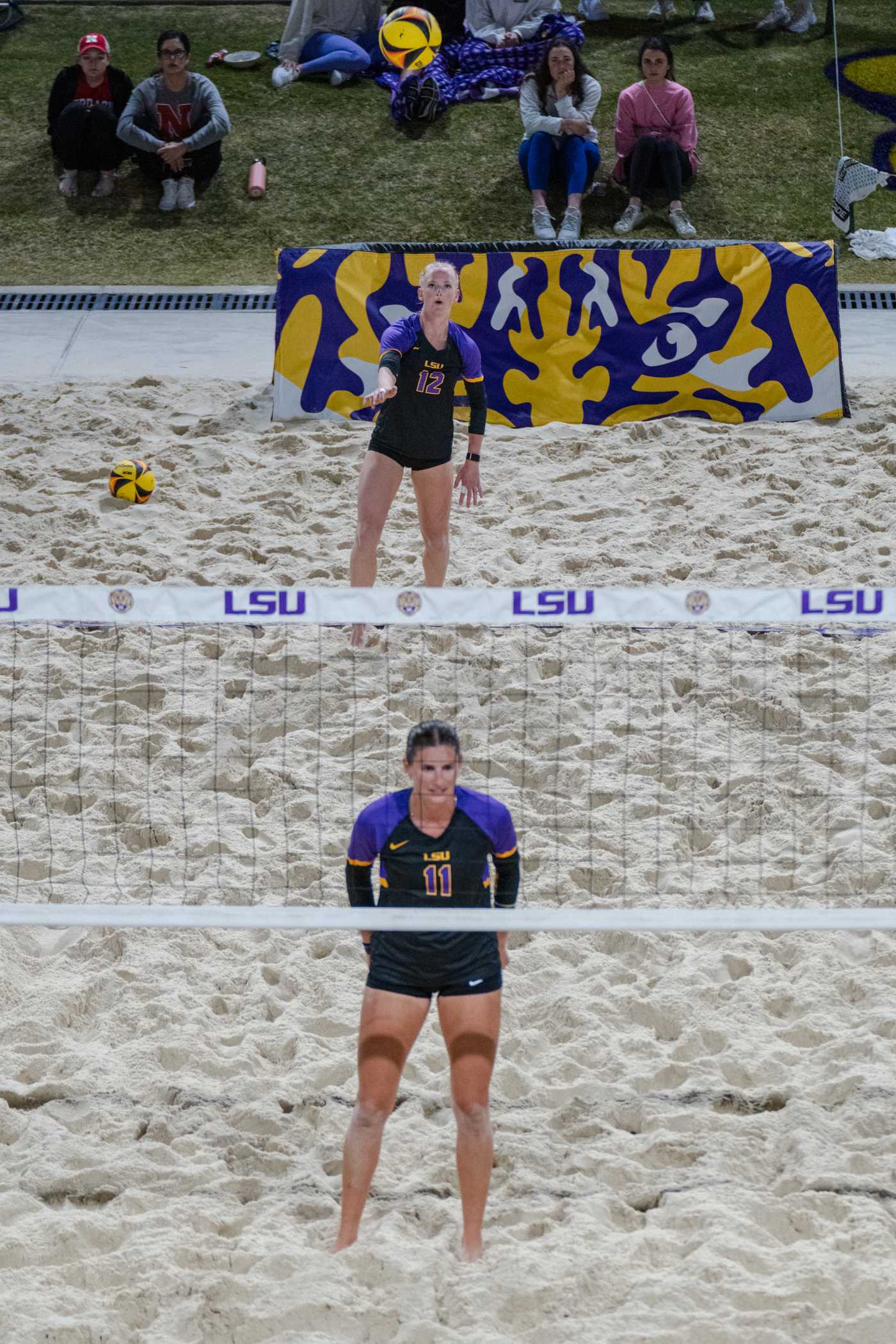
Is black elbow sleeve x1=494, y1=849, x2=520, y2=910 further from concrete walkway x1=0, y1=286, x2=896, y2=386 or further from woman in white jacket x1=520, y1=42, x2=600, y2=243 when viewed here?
woman in white jacket x1=520, y1=42, x2=600, y2=243

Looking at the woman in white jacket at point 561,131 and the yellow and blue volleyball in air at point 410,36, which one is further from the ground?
the yellow and blue volleyball in air at point 410,36

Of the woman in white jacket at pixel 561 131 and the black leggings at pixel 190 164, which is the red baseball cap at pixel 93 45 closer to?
the black leggings at pixel 190 164

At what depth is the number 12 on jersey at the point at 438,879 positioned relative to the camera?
4242mm

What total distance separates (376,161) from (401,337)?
6.30 metres

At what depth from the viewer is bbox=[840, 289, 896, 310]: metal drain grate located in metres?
10.6

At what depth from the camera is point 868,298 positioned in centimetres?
1069

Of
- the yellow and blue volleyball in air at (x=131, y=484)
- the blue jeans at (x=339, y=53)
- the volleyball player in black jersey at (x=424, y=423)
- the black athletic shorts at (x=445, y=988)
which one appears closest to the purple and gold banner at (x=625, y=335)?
the yellow and blue volleyball in air at (x=131, y=484)

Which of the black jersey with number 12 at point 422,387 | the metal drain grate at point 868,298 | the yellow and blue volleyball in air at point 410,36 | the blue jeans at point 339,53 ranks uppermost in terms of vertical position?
the yellow and blue volleyball in air at point 410,36

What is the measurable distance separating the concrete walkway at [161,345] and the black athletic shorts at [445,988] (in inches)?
239

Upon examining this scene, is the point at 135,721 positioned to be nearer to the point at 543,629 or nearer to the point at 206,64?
the point at 543,629

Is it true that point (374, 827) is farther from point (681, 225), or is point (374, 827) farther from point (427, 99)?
point (427, 99)

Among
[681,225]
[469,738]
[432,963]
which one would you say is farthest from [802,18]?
[432,963]

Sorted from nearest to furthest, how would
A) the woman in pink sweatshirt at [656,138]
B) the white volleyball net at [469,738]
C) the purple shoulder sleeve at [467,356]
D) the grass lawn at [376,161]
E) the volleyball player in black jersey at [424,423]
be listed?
the white volleyball net at [469,738]
the volleyball player in black jersey at [424,423]
the purple shoulder sleeve at [467,356]
the woman in pink sweatshirt at [656,138]
the grass lawn at [376,161]

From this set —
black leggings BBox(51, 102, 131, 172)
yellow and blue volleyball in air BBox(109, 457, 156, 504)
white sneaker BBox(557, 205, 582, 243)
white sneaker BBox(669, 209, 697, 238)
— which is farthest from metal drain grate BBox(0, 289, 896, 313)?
yellow and blue volleyball in air BBox(109, 457, 156, 504)
